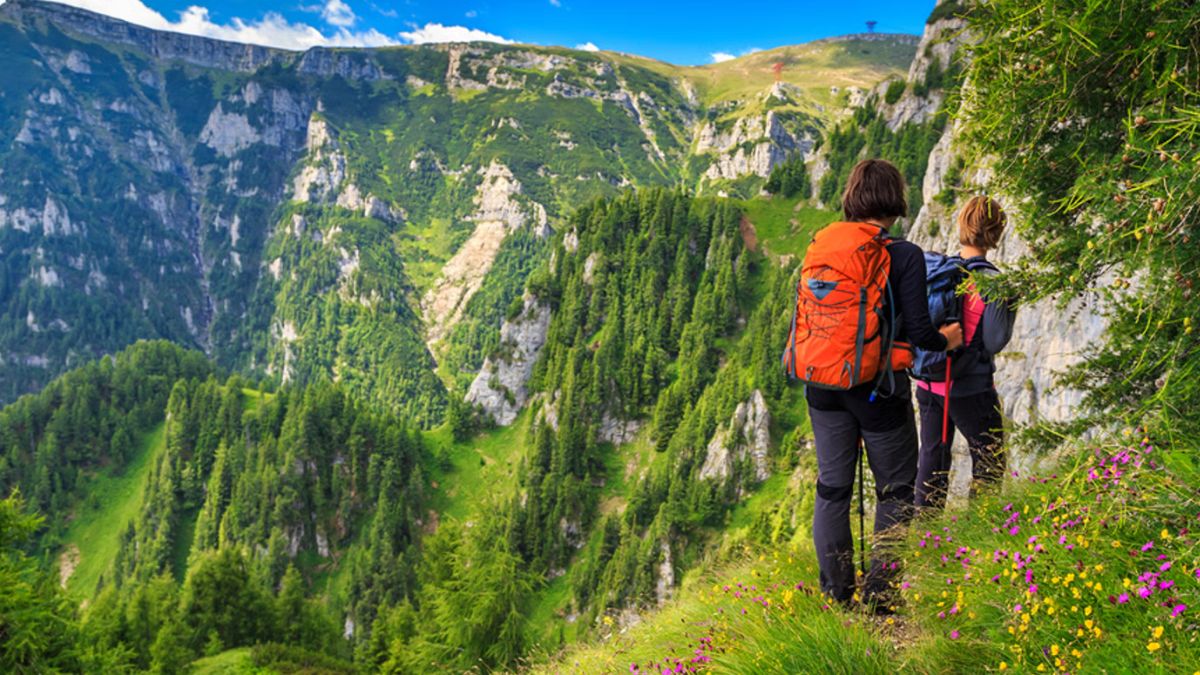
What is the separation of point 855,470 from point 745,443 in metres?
80.6

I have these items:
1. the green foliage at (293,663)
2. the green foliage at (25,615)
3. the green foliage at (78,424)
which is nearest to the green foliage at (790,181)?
the green foliage at (293,663)

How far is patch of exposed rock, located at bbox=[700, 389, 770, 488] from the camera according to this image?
81.4 meters

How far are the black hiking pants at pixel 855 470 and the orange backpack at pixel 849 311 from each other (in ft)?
1.27

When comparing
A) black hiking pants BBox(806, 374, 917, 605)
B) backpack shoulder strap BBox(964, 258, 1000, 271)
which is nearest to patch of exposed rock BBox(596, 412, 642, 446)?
backpack shoulder strap BBox(964, 258, 1000, 271)

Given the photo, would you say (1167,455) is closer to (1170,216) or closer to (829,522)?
(1170,216)

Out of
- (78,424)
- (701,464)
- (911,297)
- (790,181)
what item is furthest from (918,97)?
(78,424)

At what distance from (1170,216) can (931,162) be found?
62.6 m

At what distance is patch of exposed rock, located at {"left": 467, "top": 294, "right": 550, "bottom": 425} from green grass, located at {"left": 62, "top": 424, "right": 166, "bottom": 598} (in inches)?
2631

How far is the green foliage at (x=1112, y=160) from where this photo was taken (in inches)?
131

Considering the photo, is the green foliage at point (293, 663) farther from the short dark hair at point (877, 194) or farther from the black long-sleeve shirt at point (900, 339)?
the short dark hair at point (877, 194)

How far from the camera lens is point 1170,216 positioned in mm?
3000

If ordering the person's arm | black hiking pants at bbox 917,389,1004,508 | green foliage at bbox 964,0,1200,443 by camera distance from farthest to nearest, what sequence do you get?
black hiking pants at bbox 917,389,1004,508 < the person's arm < green foliage at bbox 964,0,1200,443

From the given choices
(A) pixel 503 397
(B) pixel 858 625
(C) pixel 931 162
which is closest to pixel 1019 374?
(B) pixel 858 625

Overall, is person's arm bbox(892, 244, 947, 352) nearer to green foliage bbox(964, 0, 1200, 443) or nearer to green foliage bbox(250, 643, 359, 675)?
green foliage bbox(964, 0, 1200, 443)
